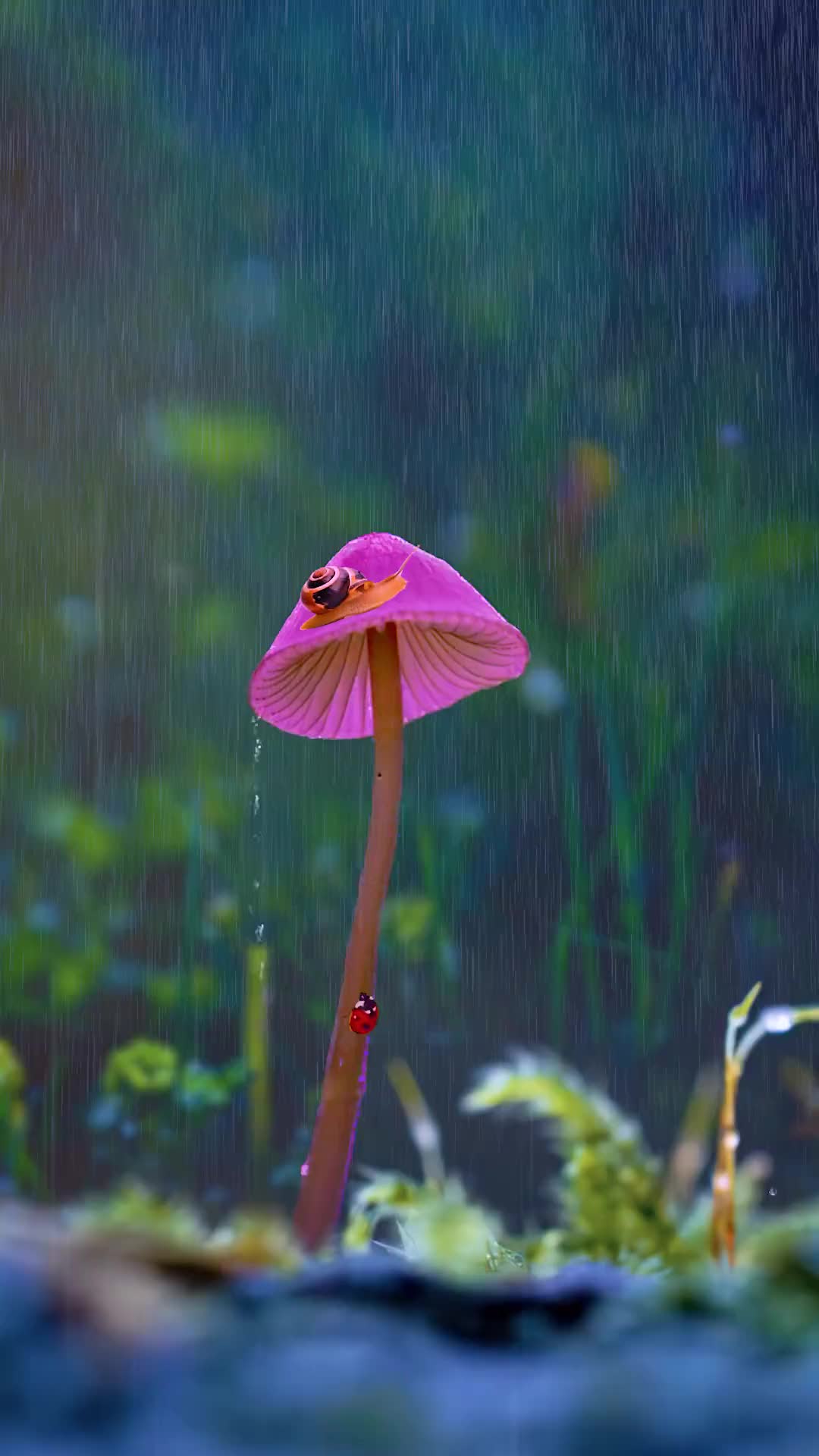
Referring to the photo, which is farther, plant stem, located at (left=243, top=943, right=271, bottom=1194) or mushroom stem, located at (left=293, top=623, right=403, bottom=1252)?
plant stem, located at (left=243, top=943, right=271, bottom=1194)

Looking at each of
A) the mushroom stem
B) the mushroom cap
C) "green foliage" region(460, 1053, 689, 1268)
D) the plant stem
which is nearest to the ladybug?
the mushroom stem

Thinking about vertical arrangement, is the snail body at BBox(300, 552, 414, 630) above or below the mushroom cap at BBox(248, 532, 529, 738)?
above

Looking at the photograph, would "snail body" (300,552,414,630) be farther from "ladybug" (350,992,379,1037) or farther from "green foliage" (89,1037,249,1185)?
"green foliage" (89,1037,249,1185)

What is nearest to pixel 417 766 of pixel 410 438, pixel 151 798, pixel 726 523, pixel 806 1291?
pixel 151 798

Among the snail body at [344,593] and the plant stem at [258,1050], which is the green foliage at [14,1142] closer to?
the plant stem at [258,1050]

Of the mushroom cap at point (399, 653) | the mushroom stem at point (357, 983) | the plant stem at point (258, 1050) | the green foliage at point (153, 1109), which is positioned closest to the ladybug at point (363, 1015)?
the mushroom stem at point (357, 983)

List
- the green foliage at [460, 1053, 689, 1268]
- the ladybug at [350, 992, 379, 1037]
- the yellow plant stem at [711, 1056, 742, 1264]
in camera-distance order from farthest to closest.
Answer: the ladybug at [350, 992, 379, 1037] → the green foliage at [460, 1053, 689, 1268] → the yellow plant stem at [711, 1056, 742, 1264]
